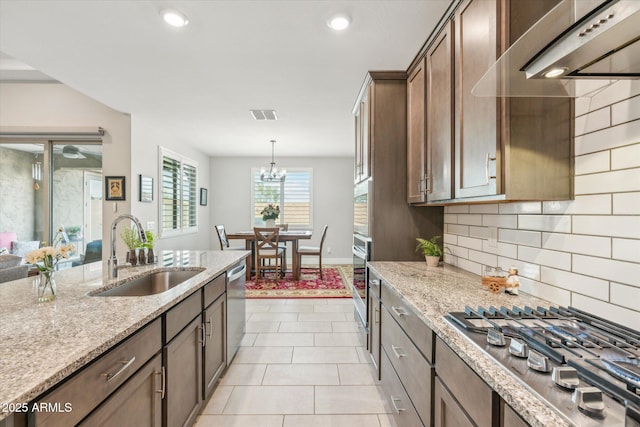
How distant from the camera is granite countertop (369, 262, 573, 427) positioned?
64 cm

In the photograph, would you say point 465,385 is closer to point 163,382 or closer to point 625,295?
point 625,295

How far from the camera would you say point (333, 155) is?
7.02m

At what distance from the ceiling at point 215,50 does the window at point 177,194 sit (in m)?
1.33

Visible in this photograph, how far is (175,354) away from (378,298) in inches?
50.8

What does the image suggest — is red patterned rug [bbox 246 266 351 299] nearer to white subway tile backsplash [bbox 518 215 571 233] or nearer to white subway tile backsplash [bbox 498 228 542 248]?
white subway tile backsplash [bbox 498 228 542 248]

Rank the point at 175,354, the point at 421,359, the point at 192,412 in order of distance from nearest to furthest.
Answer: the point at 421,359
the point at 175,354
the point at 192,412

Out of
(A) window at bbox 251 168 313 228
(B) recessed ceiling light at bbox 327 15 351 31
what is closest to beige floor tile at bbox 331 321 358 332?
(B) recessed ceiling light at bbox 327 15 351 31

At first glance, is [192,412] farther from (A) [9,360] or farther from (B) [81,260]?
(B) [81,260]

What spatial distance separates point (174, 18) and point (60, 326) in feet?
6.37

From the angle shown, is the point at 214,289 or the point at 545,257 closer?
the point at 545,257

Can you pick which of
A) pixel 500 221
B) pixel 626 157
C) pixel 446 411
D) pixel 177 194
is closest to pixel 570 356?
pixel 446 411

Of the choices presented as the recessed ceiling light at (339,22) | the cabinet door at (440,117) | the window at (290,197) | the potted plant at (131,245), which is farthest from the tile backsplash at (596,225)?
the window at (290,197)

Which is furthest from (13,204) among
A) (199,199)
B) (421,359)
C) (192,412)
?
(421,359)

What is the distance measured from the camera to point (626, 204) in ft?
3.52
